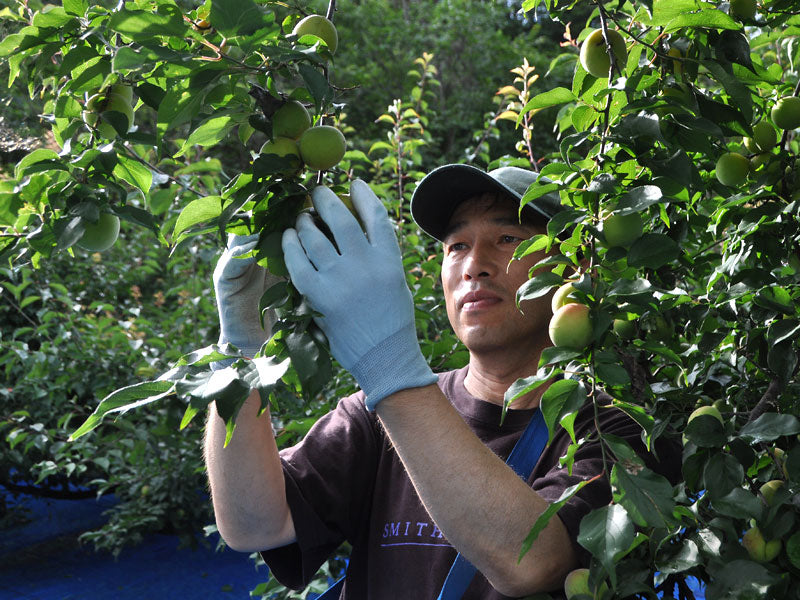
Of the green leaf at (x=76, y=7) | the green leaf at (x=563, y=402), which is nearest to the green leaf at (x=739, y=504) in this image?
the green leaf at (x=563, y=402)

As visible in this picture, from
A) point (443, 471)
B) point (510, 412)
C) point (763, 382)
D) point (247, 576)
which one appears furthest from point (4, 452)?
point (763, 382)

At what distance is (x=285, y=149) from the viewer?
95 cm

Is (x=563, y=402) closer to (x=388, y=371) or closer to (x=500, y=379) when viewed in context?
(x=388, y=371)

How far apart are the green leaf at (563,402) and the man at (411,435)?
0.04 m

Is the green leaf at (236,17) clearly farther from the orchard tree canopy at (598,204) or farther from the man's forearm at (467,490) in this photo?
the man's forearm at (467,490)

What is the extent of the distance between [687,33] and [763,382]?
2.09 ft

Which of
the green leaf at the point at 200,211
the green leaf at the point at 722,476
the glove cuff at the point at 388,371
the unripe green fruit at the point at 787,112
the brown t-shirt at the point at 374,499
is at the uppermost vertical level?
the green leaf at the point at 200,211

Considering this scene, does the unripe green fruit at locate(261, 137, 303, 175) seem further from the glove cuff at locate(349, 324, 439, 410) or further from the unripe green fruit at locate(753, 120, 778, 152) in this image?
the unripe green fruit at locate(753, 120, 778, 152)

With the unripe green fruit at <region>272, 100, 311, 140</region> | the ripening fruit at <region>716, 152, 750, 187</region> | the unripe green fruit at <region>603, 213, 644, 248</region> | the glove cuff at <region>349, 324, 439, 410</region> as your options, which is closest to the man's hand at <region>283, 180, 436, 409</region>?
the glove cuff at <region>349, 324, 439, 410</region>

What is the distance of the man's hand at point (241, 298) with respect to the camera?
1.35 m

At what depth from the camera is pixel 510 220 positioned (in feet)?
5.12

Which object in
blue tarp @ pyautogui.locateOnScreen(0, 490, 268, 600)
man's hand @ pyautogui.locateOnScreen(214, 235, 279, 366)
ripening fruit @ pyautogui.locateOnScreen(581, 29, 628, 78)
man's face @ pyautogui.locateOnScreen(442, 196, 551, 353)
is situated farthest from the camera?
blue tarp @ pyautogui.locateOnScreen(0, 490, 268, 600)

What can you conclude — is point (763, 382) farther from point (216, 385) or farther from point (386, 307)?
point (216, 385)

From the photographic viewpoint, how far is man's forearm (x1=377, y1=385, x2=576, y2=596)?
41.6 inches
